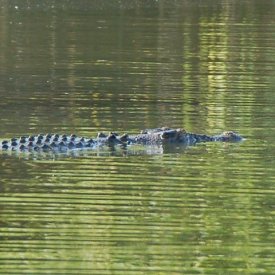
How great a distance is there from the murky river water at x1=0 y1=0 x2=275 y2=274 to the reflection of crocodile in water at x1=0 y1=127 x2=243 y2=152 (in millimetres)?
225

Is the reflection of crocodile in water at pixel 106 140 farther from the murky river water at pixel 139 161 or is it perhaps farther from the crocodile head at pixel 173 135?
the murky river water at pixel 139 161

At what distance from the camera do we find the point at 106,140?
16438 millimetres

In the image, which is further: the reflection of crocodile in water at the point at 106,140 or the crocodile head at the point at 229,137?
the crocodile head at the point at 229,137

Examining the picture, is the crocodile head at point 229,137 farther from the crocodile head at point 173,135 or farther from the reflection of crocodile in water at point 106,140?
the crocodile head at point 173,135

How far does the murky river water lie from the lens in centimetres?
1069

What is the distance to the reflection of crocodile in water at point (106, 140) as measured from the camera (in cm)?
1588

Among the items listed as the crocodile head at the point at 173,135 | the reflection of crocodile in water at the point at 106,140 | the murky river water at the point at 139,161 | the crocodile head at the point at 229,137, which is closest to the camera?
the murky river water at the point at 139,161

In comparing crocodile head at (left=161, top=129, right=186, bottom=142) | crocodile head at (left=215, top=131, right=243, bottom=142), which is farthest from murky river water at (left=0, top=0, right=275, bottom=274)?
crocodile head at (left=161, top=129, right=186, bottom=142)

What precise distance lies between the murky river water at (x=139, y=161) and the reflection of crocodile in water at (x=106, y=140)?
0.23m

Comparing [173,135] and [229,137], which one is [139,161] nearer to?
[173,135]

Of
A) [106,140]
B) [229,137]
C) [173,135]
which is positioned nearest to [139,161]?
[106,140]

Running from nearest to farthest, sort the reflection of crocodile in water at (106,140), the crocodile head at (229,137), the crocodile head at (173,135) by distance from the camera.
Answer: the reflection of crocodile in water at (106,140) → the crocodile head at (229,137) → the crocodile head at (173,135)

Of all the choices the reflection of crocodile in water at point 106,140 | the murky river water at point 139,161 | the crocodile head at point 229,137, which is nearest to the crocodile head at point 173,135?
the reflection of crocodile in water at point 106,140

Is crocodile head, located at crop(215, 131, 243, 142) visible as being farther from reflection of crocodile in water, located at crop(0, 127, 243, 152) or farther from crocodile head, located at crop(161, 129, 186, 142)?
crocodile head, located at crop(161, 129, 186, 142)
